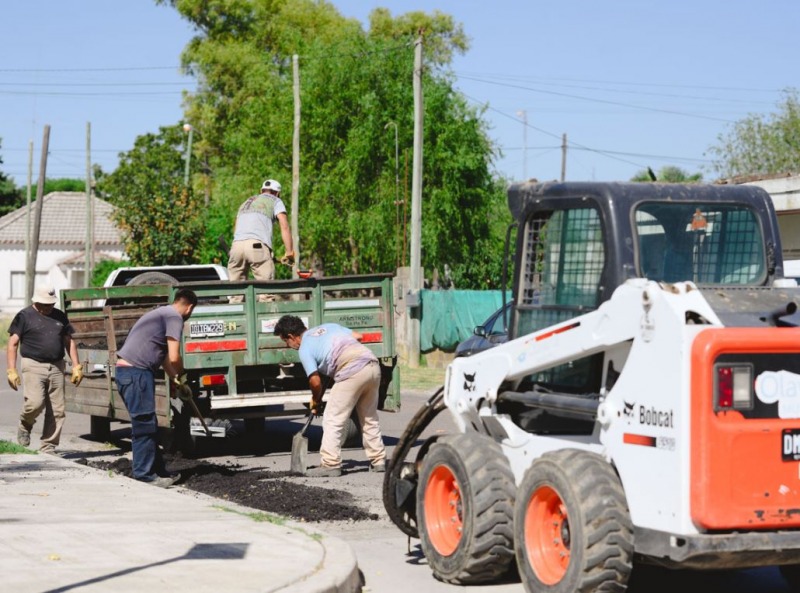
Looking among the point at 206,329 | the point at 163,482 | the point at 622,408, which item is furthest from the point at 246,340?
the point at 622,408

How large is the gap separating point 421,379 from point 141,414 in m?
16.2

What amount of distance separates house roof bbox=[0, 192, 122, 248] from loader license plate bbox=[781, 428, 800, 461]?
73142 millimetres

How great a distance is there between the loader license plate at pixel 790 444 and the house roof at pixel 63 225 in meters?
73.1

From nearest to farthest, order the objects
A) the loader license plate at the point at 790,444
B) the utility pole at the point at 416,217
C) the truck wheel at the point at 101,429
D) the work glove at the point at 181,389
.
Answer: the loader license plate at the point at 790,444 → the work glove at the point at 181,389 → the truck wheel at the point at 101,429 → the utility pole at the point at 416,217

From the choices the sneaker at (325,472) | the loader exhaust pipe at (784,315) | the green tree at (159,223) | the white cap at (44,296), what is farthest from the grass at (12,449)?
the green tree at (159,223)

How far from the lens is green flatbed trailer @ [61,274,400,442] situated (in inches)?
533

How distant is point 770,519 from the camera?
20.3 feet

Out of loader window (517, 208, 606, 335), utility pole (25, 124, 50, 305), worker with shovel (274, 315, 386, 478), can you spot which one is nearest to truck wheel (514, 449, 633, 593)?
loader window (517, 208, 606, 335)

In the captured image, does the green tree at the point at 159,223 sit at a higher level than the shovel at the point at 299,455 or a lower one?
higher

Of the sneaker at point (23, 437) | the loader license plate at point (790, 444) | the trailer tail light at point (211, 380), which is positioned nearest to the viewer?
the loader license plate at point (790, 444)

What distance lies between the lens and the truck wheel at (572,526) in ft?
20.9

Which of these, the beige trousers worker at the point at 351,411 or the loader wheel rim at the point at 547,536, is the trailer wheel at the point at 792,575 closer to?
the loader wheel rim at the point at 547,536

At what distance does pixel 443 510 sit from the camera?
795 cm

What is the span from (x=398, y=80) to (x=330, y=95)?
2.42 m
